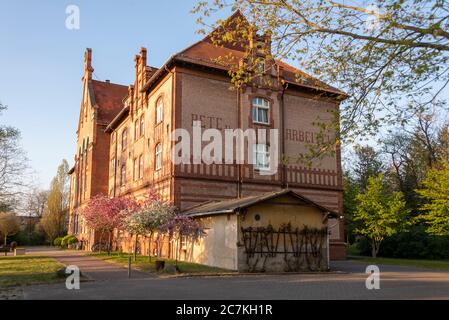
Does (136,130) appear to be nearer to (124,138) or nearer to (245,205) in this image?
(124,138)

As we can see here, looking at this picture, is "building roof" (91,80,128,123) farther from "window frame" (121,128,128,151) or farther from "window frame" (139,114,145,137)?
"window frame" (139,114,145,137)

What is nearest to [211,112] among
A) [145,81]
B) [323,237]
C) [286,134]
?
[286,134]

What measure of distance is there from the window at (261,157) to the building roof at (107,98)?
793 inches

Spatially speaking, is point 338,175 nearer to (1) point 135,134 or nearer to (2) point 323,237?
(2) point 323,237

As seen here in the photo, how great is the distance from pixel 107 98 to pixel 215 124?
72.7 ft

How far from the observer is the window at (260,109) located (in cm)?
2836

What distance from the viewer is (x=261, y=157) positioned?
28.0m

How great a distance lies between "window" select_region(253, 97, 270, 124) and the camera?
28.4 metres

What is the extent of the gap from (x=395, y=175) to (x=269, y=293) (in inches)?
1660

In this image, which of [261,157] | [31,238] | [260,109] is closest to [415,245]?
[261,157]

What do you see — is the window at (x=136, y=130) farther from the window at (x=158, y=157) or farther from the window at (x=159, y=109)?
the window at (x=158, y=157)

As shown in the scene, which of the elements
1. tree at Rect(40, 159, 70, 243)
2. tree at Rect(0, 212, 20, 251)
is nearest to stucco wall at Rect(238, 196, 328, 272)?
tree at Rect(0, 212, 20, 251)

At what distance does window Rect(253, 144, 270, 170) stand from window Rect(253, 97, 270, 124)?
1678 mm

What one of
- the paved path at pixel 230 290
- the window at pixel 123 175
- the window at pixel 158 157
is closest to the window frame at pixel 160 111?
the window at pixel 158 157
